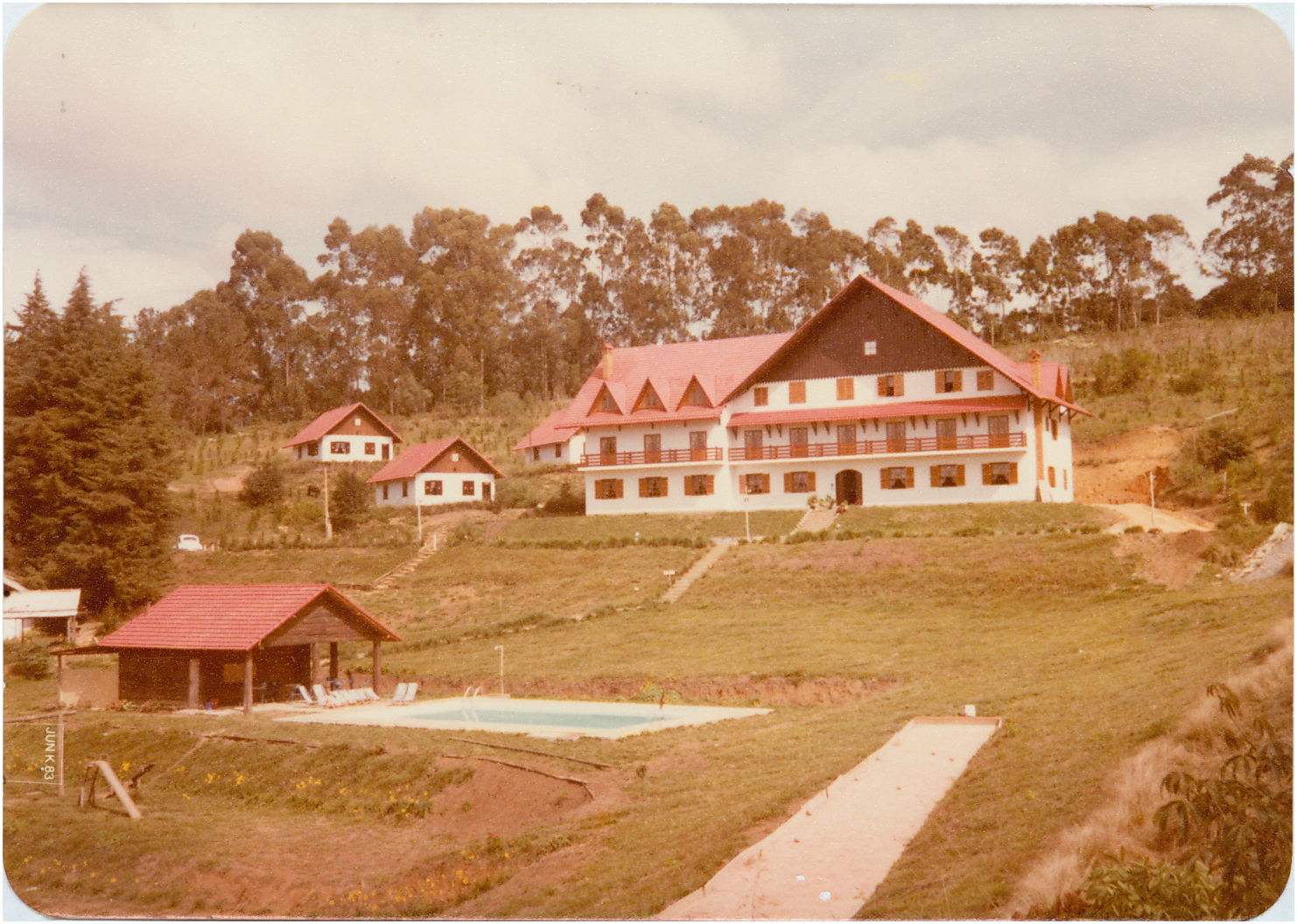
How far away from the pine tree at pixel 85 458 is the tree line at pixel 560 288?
35.2 inches

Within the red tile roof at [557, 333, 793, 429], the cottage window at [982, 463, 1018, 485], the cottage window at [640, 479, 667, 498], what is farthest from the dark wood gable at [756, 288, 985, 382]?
the cottage window at [640, 479, 667, 498]

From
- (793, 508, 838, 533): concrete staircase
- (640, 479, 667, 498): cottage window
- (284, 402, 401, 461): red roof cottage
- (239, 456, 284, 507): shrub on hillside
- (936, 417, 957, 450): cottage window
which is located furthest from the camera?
(640, 479, 667, 498): cottage window

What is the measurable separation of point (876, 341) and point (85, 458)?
908 inches

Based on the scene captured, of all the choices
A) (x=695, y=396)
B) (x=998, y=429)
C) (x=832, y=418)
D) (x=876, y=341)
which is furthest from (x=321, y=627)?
(x=998, y=429)

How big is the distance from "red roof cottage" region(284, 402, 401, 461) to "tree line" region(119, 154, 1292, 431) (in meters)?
0.41

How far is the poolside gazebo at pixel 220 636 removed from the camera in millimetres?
18531

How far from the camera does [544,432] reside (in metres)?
35.0

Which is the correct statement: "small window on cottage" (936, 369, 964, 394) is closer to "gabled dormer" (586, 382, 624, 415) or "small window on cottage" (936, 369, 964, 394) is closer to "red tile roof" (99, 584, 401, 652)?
"gabled dormer" (586, 382, 624, 415)

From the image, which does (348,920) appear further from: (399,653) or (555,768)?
(399,653)

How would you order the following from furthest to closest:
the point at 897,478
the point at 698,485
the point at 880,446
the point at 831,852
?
the point at 698,485 < the point at 897,478 < the point at 880,446 < the point at 831,852

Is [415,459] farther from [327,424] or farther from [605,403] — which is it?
[605,403]

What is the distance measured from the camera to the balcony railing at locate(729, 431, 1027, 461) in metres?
34.3

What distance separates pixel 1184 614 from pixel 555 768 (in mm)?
12474

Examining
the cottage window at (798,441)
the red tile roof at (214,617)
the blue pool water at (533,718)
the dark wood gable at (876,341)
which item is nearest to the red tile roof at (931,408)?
the dark wood gable at (876,341)
